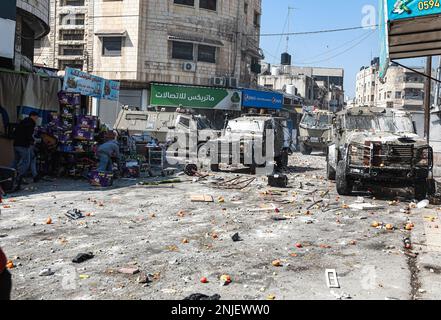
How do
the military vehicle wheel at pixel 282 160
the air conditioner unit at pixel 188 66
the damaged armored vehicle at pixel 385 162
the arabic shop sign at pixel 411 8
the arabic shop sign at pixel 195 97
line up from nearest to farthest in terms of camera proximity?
the arabic shop sign at pixel 411 8, the damaged armored vehicle at pixel 385 162, the military vehicle wheel at pixel 282 160, the arabic shop sign at pixel 195 97, the air conditioner unit at pixel 188 66

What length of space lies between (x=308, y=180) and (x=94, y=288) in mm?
10533

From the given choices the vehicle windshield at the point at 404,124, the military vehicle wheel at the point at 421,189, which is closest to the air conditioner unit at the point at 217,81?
the vehicle windshield at the point at 404,124

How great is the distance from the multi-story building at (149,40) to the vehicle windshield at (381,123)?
16.5m

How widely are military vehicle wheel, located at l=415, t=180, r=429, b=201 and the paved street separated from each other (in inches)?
31.7

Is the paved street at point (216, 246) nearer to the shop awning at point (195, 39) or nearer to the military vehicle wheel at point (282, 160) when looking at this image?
the military vehicle wheel at point (282, 160)

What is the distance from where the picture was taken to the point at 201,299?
13.4 feet

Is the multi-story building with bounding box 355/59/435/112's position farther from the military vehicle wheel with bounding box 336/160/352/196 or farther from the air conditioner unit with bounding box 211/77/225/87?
the military vehicle wheel with bounding box 336/160/352/196

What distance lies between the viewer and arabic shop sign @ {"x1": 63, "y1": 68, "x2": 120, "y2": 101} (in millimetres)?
12789

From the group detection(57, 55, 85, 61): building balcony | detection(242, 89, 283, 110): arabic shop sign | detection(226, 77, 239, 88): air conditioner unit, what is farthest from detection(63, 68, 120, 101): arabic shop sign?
detection(242, 89, 283, 110): arabic shop sign

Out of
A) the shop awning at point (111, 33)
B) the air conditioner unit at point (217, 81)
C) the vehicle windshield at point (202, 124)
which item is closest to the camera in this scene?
the vehicle windshield at point (202, 124)

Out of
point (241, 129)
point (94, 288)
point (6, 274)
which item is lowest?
point (94, 288)

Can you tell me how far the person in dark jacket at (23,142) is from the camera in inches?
417

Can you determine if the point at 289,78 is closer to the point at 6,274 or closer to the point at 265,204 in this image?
the point at 265,204
